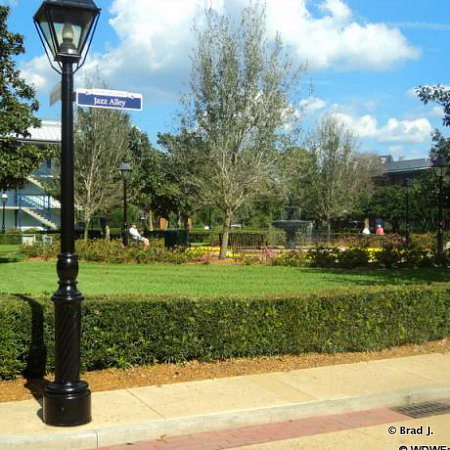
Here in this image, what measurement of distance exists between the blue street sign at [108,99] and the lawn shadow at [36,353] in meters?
2.31

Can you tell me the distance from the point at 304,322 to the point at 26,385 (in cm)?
347

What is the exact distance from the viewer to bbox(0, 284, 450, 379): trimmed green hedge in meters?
6.54

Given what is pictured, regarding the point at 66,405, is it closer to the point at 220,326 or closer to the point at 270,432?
the point at 270,432

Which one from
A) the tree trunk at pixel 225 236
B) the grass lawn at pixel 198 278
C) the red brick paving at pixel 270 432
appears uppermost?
the tree trunk at pixel 225 236

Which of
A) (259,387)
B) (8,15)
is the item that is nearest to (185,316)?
(259,387)

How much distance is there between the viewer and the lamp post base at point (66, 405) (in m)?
5.18

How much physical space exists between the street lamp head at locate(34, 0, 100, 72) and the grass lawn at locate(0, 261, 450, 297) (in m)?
6.62

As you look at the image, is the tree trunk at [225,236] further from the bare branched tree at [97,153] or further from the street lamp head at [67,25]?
the street lamp head at [67,25]

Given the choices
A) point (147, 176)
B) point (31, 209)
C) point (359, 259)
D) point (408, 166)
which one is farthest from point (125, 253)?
point (408, 166)

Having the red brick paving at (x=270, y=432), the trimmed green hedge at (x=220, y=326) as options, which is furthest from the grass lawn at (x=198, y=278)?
the red brick paving at (x=270, y=432)

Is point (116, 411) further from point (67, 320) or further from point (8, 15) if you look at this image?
point (8, 15)

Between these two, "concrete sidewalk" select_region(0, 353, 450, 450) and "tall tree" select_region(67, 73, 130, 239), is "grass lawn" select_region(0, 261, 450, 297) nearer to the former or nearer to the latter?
"concrete sidewalk" select_region(0, 353, 450, 450)

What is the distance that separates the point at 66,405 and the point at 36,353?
1.54 meters

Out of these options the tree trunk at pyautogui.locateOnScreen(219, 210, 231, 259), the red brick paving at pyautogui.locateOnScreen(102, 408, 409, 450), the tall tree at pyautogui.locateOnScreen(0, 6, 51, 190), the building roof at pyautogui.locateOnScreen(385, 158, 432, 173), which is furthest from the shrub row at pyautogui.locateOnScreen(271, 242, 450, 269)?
the building roof at pyautogui.locateOnScreen(385, 158, 432, 173)
